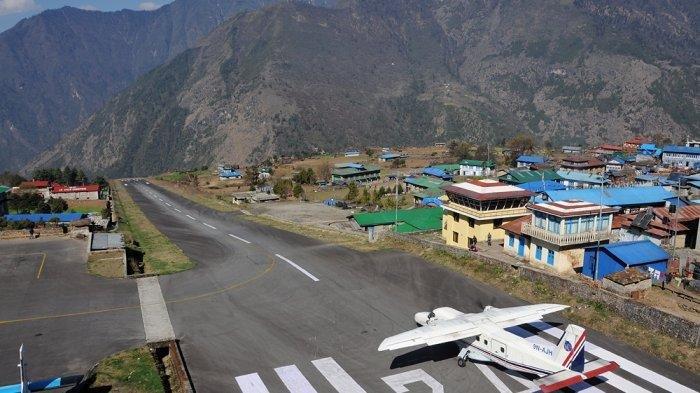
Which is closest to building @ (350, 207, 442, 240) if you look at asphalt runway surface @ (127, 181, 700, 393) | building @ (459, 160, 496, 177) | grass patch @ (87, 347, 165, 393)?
asphalt runway surface @ (127, 181, 700, 393)

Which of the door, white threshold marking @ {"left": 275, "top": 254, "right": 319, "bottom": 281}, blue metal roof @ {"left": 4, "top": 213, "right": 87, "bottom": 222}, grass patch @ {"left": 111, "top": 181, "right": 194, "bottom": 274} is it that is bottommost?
grass patch @ {"left": 111, "top": 181, "right": 194, "bottom": 274}

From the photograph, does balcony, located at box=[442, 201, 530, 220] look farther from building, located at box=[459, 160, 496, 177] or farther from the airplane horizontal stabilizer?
building, located at box=[459, 160, 496, 177]

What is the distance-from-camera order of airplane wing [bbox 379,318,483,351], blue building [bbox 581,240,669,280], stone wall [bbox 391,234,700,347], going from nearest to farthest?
1. airplane wing [bbox 379,318,483,351]
2. stone wall [bbox 391,234,700,347]
3. blue building [bbox 581,240,669,280]

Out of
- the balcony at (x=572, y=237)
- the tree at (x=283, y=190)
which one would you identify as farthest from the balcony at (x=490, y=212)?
the tree at (x=283, y=190)

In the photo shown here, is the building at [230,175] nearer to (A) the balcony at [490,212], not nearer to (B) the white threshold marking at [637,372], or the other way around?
(A) the balcony at [490,212]

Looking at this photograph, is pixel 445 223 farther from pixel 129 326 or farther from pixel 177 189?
pixel 177 189

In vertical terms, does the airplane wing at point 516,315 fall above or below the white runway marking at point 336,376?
above

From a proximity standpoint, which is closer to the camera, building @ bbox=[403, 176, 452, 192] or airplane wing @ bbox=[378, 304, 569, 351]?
airplane wing @ bbox=[378, 304, 569, 351]

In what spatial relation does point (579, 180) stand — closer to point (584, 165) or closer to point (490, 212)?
point (584, 165)
